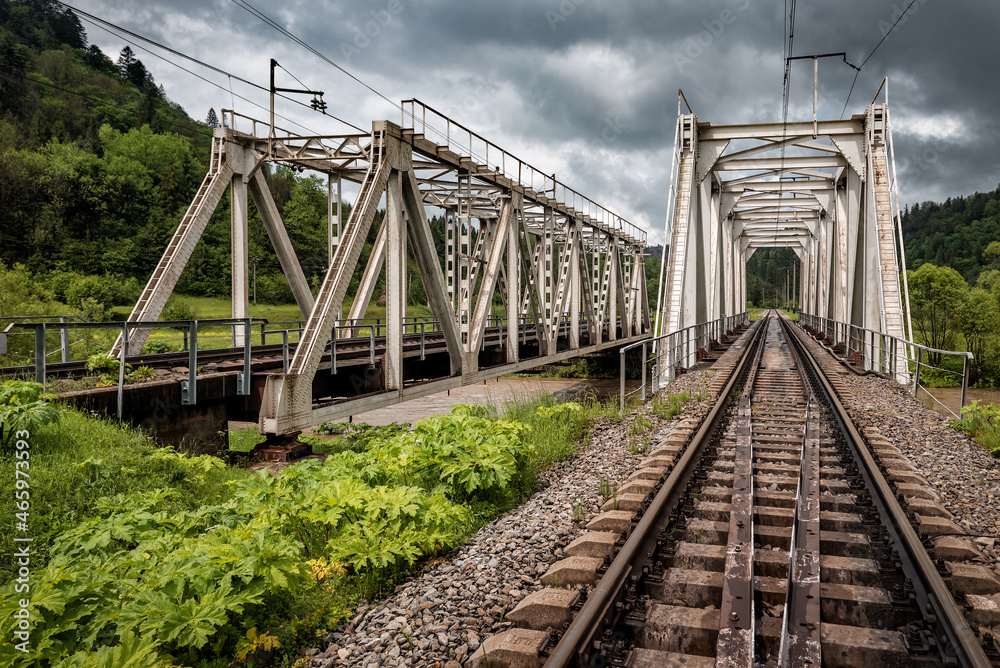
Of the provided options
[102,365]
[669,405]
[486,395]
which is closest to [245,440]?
[102,365]

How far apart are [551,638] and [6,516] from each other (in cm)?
468

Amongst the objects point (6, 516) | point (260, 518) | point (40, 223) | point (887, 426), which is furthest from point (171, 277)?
point (40, 223)

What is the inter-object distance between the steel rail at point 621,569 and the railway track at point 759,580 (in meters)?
0.01

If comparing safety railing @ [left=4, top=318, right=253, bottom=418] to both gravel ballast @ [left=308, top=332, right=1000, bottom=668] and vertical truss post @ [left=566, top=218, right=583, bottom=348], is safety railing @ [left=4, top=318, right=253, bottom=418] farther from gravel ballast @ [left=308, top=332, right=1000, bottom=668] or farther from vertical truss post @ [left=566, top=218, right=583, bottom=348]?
vertical truss post @ [left=566, top=218, right=583, bottom=348]

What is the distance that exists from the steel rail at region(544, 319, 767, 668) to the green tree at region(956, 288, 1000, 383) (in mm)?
37466

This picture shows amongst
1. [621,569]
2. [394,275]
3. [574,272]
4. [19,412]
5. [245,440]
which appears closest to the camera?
[621,569]

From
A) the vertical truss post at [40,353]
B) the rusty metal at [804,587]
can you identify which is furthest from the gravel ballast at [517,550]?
the vertical truss post at [40,353]

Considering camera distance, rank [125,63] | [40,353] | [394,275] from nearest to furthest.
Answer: [40,353] < [394,275] < [125,63]

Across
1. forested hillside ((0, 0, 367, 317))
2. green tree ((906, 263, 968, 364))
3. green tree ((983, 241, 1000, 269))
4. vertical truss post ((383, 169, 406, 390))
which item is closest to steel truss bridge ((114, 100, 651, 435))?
vertical truss post ((383, 169, 406, 390))

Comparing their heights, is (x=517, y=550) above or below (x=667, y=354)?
below

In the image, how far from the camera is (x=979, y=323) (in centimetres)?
4006

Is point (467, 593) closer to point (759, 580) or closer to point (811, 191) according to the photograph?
point (759, 580)

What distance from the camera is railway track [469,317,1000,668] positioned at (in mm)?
3162

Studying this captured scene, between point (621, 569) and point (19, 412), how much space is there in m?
5.92
